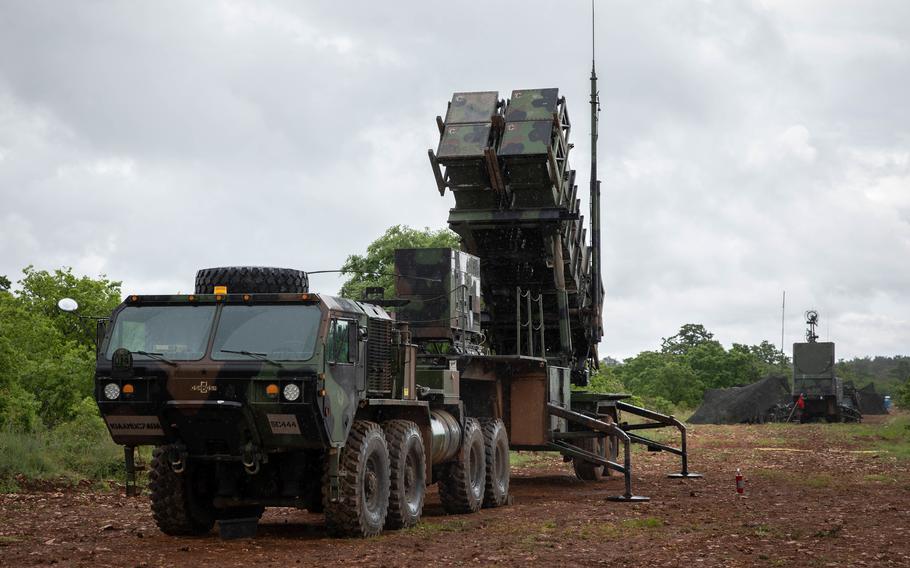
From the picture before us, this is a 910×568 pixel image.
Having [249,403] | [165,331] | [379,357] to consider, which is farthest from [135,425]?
[379,357]

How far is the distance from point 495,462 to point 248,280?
589 cm

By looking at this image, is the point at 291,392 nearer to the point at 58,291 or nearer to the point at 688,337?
the point at 58,291

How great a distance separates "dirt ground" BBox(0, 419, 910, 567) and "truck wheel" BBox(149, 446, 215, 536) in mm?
239

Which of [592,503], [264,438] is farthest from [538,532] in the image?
[592,503]

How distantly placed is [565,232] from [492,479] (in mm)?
4340

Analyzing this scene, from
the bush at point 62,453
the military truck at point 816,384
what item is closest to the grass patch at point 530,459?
the bush at point 62,453

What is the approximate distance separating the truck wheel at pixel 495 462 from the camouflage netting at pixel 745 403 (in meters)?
40.0

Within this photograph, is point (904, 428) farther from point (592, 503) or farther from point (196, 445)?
point (196, 445)

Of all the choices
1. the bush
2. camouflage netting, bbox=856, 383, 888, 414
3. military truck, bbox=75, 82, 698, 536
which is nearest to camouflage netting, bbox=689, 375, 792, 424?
camouflage netting, bbox=856, 383, 888, 414

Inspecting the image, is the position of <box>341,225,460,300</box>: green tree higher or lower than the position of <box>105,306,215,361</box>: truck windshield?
higher

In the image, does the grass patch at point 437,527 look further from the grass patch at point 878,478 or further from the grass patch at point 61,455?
the grass patch at point 878,478

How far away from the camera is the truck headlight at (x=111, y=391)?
38.7 ft

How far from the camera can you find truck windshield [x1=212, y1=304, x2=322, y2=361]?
11773mm

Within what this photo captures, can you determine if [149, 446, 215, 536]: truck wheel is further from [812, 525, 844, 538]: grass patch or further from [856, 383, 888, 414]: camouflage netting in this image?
[856, 383, 888, 414]: camouflage netting
